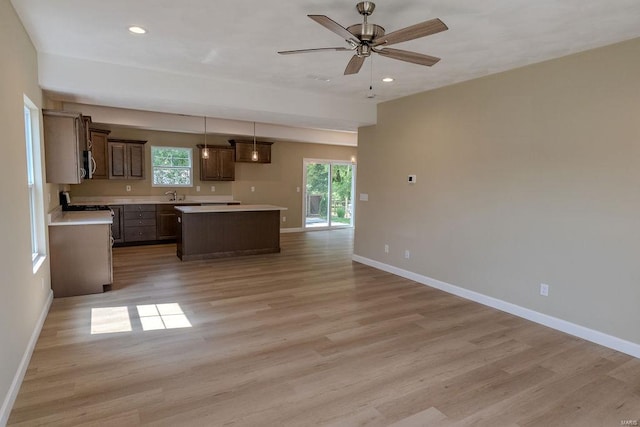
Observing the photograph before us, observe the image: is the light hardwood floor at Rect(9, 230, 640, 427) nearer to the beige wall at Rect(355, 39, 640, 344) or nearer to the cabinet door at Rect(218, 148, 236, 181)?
the beige wall at Rect(355, 39, 640, 344)

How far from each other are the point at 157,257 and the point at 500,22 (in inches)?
234

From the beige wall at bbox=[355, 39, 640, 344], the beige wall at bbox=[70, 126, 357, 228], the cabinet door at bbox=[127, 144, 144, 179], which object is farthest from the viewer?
the beige wall at bbox=[70, 126, 357, 228]

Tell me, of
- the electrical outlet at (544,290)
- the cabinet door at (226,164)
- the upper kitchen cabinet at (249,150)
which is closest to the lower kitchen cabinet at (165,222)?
the cabinet door at (226,164)

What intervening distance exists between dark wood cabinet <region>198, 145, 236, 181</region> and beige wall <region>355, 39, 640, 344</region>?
14.4ft

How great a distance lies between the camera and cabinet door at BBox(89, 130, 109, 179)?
7.07 meters

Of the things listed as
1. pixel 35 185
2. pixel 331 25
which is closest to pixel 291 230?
pixel 35 185

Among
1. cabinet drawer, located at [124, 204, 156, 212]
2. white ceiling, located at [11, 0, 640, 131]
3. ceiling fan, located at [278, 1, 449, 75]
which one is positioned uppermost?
white ceiling, located at [11, 0, 640, 131]

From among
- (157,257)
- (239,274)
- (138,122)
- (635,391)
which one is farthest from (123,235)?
(635,391)

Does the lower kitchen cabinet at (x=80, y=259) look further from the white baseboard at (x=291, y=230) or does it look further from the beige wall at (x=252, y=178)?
the white baseboard at (x=291, y=230)

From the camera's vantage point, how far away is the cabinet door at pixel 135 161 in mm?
7641

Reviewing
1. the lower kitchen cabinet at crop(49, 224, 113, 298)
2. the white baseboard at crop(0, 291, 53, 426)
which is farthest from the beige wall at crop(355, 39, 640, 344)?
A: the white baseboard at crop(0, 291, 53, 426)

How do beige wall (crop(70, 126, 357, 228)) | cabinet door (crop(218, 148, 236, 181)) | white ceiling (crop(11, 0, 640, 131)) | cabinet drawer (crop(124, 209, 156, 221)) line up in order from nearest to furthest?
white ceiling (crop(11, 0, 640, 131)) → cabinet drawer (crop(124, 209, 156, 221)) → beige wall (crop(70, 126, 357, 228)) → cabinet door (crop(218, 148, 236, 181))

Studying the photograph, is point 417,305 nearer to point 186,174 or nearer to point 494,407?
point 494,407

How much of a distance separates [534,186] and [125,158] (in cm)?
724
